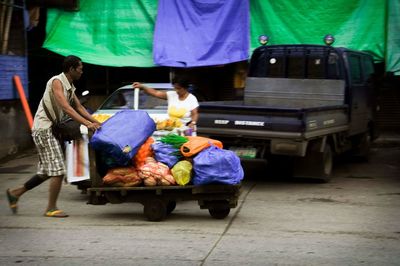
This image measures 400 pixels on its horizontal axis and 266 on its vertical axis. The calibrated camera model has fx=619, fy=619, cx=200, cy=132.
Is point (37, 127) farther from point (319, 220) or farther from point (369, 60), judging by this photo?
point (369, 60)

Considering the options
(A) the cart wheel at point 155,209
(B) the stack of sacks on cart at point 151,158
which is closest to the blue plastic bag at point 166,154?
(B) the stack of sacks on cart at point 151,158

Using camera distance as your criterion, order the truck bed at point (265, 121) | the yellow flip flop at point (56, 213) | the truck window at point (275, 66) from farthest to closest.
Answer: the truck window at point (275, 66)
the truck bed at point (265, 121)
the yellow flip flop at point (56, 213)

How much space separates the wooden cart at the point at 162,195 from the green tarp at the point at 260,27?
267 inches

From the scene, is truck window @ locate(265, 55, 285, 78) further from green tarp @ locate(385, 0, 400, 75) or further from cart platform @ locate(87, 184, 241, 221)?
cart platform @ locate(87, 184, 241, 221)

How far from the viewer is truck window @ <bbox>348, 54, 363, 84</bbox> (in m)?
10.7

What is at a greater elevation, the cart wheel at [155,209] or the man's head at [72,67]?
the man's head at [72,67]

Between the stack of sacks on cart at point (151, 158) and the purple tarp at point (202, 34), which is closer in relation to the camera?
the stack of sacks on cart at point (151, 158)

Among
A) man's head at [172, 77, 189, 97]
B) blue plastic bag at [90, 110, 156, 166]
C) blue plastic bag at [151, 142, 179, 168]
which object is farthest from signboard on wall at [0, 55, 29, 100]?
blue plastic bag at [151, 142, 179, 168]

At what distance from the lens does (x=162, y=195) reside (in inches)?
273

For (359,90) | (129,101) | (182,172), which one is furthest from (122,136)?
(359,90)

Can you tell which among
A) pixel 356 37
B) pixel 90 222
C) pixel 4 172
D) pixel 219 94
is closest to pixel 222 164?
pixel 90 222

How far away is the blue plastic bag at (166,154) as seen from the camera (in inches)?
271

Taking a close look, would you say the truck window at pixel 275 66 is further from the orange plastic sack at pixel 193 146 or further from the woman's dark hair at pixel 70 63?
the woman's dark hair at pixel 70 63

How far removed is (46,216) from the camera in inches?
289
